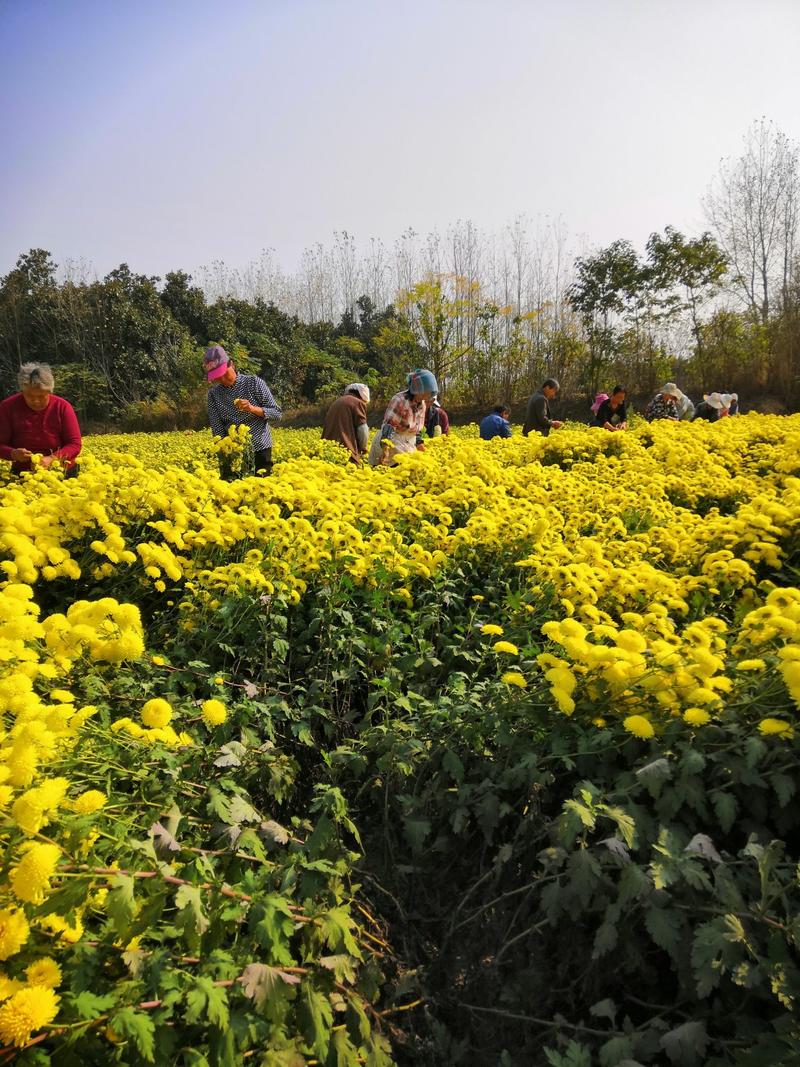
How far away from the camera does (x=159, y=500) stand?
311 cm

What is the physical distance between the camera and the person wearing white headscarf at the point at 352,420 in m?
7.05

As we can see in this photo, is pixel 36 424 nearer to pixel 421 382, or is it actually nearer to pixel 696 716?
pixel 421 382

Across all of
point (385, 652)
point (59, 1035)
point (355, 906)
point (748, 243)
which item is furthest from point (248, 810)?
point (748, 243)

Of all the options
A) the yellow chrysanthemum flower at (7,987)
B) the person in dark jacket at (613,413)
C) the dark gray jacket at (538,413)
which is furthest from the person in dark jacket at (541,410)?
the yellow chrysanthemum flower at (7,987)

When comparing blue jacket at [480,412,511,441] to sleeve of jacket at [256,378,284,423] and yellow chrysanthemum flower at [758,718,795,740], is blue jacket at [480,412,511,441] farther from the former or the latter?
yellow chrysanthemum flower at [758,718,795,740]

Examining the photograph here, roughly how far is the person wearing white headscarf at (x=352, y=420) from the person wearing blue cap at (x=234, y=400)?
131 centimetres

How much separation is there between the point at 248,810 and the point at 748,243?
33.3 meters

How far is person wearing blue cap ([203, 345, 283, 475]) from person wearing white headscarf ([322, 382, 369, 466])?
131 centimetres

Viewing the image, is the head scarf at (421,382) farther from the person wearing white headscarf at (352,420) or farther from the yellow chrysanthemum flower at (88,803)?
the yellow chrysanthemum flower at (88,803)

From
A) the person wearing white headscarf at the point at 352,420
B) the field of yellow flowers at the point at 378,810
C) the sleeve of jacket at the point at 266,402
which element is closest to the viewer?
the field of yellow flowers at the point at 378,810

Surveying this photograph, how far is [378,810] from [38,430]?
4241 mm

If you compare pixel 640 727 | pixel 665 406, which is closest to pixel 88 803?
pixel 640 727

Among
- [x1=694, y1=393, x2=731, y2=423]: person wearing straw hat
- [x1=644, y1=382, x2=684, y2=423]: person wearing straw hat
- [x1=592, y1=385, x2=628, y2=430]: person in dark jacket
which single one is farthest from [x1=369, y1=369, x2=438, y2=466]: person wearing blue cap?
[x1=694, y1=393, x2=731, y2=423]: person wearing straw hat

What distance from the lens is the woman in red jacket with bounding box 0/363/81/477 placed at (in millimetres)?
4613
